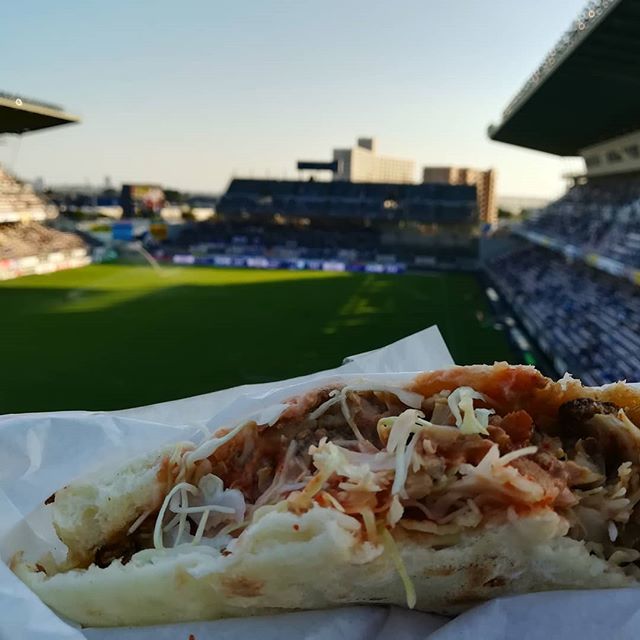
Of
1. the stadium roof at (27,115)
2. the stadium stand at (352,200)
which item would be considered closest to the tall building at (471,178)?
the stadium stand at (352,200)

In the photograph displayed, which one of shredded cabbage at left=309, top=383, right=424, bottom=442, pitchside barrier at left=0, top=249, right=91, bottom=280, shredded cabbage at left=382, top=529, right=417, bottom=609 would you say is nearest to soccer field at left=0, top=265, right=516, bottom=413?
pitchside barrier at left=0, top=249, right=91, bottom=280

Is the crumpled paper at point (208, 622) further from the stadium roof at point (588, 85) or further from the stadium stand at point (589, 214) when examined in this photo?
the stadium roof at point (588, 85)

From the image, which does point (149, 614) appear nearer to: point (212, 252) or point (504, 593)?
point (504, 593)

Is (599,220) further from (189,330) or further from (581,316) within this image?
(189,330)

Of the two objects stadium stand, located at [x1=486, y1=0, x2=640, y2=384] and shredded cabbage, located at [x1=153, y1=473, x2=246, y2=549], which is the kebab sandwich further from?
stadium stand, located at [x1=486, y1=0, x2=640, y2=384]

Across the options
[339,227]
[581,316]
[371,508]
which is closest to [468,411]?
[371,508]

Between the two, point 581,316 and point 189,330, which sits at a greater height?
point 581,316
